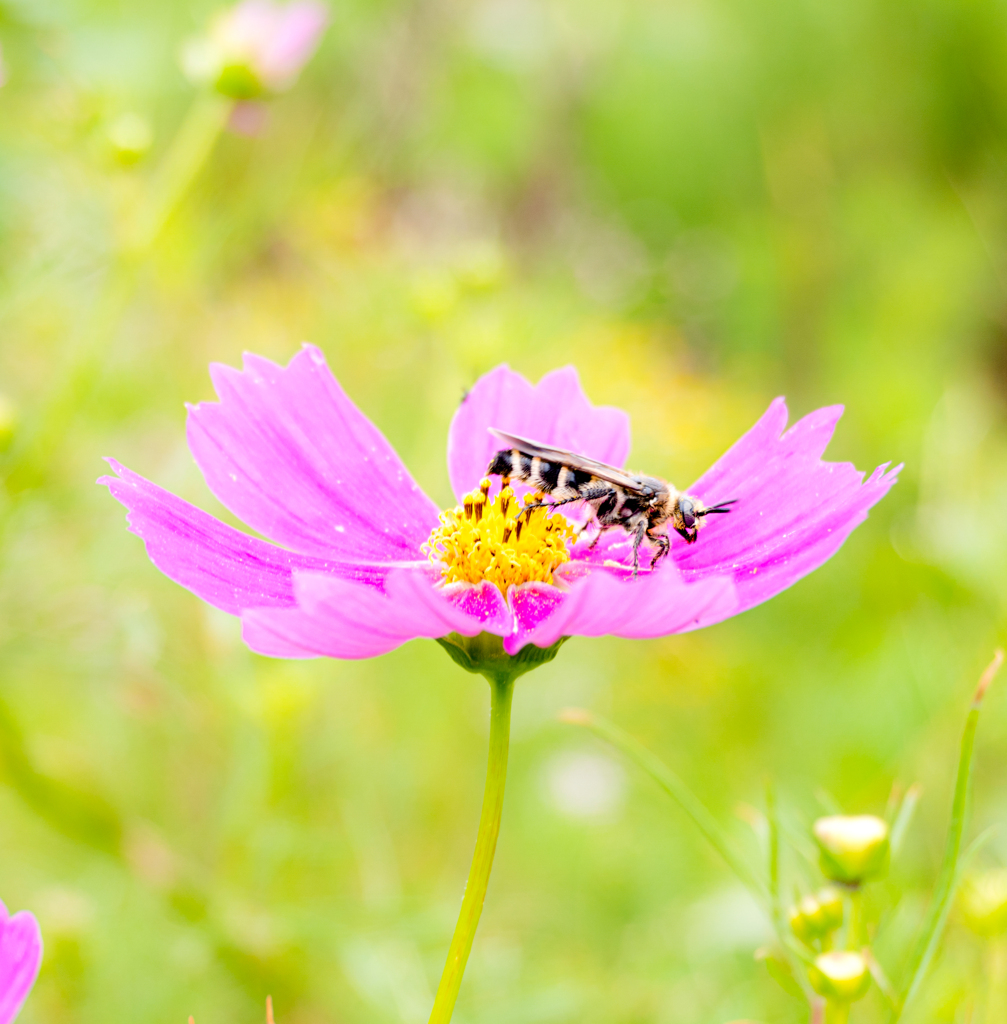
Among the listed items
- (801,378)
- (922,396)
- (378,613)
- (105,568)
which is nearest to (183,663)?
(105,568)

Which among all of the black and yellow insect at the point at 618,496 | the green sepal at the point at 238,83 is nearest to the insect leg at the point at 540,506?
the black and yellow insect at the point at 618,496

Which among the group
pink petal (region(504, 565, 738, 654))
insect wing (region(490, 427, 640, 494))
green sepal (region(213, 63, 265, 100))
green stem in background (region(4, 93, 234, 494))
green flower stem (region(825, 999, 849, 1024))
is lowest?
green flower stem (region(825, 999, 849, 1024))

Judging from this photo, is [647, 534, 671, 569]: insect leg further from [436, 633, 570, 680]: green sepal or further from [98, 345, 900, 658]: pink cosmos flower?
[436, 633, 570, 680]: green sepal

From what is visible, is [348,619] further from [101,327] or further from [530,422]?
[101,327]

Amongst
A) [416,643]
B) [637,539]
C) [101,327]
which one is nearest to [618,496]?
[637,539]

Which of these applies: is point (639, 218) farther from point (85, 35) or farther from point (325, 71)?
point (85, 35)

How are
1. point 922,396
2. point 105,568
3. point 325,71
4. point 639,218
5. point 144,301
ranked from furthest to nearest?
point 639,218 → point 325,71 → point 922,396 → point 144,301 → point 105,568

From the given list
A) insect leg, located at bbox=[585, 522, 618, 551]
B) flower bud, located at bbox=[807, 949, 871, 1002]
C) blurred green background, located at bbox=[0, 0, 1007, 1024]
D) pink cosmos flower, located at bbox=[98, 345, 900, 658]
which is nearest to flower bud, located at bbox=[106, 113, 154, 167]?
blurred green background, located at bbox=[0, 0, 1007, 1024]
